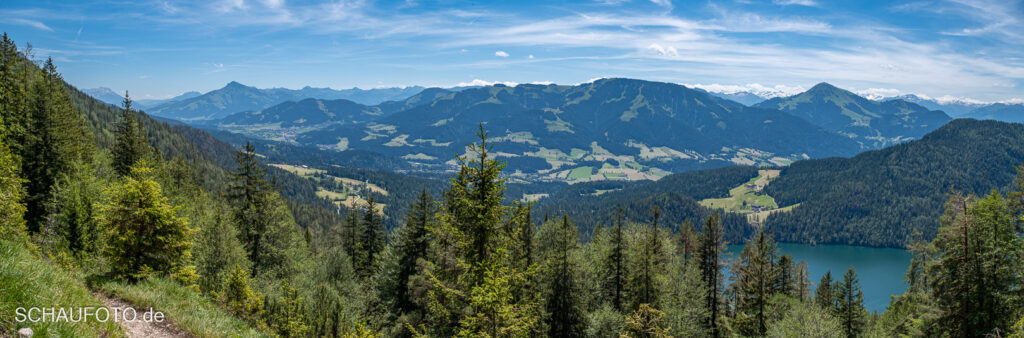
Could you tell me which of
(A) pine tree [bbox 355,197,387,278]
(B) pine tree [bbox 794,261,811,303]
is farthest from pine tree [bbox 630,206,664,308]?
(B) pine tree [bbox 794,261,811,303]

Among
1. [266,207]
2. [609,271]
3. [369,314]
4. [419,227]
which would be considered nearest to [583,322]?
[609,271]

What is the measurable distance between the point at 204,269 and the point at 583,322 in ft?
94.8

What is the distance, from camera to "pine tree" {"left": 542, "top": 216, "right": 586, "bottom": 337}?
35781 mm

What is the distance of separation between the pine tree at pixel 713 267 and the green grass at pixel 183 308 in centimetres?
4304

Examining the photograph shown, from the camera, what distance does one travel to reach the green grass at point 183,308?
1103 cm

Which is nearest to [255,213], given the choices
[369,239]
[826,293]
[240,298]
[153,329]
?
A: [240,298]

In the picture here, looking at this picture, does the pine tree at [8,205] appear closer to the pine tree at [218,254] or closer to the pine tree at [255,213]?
the pine tree at [218,254]

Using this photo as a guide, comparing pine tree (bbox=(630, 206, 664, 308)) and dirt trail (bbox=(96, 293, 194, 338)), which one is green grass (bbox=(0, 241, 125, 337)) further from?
pine tree (bbox=(630, 206, 664, 308))

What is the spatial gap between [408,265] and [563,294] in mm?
13514

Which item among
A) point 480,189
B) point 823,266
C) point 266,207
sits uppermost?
point 480,189

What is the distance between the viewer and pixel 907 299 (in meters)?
49.7

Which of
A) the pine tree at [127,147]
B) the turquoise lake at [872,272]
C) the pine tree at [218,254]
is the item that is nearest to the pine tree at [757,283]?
the pine tree at [218,254]

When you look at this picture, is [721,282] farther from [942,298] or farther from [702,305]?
[942,298]

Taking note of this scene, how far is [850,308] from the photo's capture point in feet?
155
